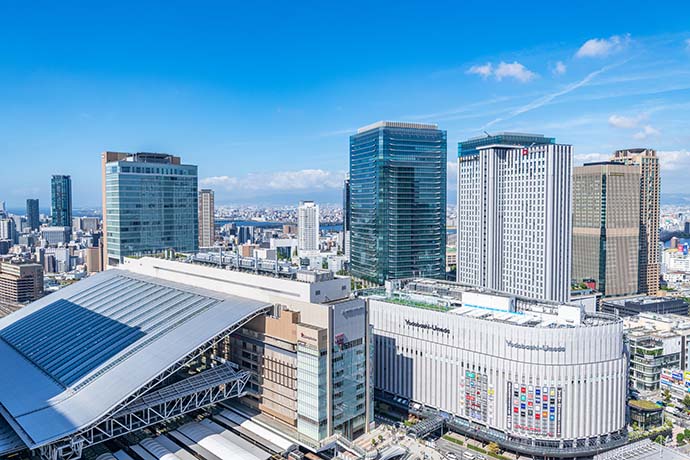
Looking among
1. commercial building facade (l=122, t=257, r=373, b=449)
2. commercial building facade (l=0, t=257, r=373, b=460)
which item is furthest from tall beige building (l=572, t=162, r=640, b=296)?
commercial building facade (l=0, t=257, r=373, b=460)

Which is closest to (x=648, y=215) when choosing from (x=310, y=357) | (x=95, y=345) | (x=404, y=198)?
(x=404, y=198)

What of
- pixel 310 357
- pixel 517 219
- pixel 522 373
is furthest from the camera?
pixel 517 219

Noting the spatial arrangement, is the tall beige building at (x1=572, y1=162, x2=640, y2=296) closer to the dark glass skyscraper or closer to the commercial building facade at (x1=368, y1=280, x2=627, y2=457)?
the dark glass skyscraper

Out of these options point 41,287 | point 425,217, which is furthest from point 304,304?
point 41,287

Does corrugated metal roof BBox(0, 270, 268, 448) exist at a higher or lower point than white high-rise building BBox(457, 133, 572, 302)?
lower

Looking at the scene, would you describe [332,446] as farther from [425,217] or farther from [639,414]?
[425,217]

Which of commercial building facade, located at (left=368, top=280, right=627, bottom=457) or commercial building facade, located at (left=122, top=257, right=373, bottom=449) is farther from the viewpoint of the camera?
commercial building facade, located at (left=368, top=280, right=627, bottom=457)

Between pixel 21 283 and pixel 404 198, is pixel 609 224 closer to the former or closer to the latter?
pixel 404 198
